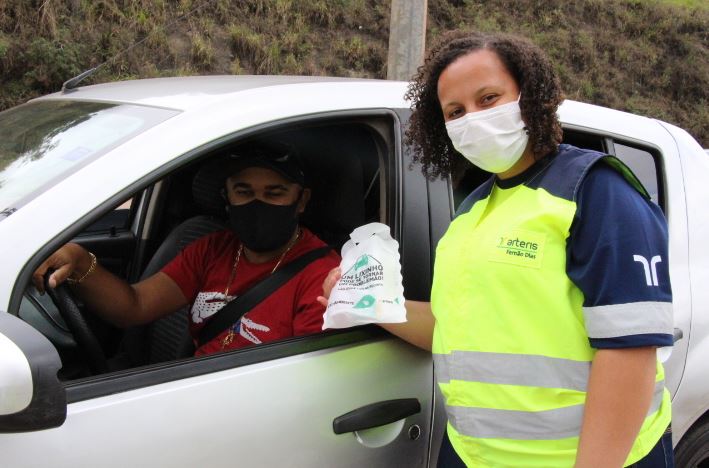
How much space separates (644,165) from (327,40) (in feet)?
44.9

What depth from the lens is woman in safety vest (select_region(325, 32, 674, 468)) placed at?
4.23 ft

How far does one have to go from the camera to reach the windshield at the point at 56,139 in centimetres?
150

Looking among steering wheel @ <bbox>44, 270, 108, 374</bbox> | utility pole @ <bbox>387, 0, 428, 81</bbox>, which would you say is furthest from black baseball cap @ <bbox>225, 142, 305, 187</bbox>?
utility pole @ <bbox>387, 0, 428, 81</bbox>

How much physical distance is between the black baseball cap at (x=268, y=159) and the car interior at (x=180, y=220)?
3cm

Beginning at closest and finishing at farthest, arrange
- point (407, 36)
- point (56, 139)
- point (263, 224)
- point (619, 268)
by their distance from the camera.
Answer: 1. point (619, 268)
2. point (56, 139)
3. point (263, 224)
4. point (407, 36)


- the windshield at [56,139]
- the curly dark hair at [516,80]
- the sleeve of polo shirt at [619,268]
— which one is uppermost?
the curly dark hair at [516,80]

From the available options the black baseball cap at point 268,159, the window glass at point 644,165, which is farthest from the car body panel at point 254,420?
the window glass at point 644,165

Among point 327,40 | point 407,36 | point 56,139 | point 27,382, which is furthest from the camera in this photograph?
point 327,40

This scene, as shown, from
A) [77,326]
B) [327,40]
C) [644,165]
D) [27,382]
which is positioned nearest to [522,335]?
[27,382]

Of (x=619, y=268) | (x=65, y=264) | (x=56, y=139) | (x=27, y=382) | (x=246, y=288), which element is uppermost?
(x=56, y=139)

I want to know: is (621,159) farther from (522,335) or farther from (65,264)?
(65,264)

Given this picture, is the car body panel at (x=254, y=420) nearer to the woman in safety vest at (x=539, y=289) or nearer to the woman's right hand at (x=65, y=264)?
the woman in safety vest at (x=539, y=289)

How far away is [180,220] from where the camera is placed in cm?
302

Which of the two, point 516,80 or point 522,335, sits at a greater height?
point 516,80
